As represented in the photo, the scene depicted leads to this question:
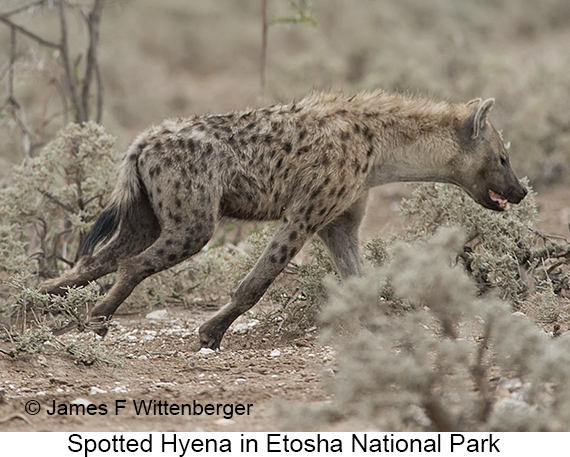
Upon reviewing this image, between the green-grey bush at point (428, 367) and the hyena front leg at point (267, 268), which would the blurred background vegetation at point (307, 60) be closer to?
the hyena front leg at point (267, 268)

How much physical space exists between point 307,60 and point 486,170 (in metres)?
7.34

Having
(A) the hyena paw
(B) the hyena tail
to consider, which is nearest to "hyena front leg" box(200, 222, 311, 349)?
(A) the hyena paw

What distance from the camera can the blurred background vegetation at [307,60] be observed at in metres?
9.62

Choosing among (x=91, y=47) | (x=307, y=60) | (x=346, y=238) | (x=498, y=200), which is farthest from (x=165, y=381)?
(x=307, y=60)

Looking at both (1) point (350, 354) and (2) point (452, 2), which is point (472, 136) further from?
(2) point (452, 2)

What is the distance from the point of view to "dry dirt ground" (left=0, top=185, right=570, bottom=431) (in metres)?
3.70

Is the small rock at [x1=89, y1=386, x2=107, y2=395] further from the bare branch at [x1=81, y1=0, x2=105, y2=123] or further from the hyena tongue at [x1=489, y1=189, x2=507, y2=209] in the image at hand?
the bare branch at [x1=81, y1=0, x2=105, y2=123]

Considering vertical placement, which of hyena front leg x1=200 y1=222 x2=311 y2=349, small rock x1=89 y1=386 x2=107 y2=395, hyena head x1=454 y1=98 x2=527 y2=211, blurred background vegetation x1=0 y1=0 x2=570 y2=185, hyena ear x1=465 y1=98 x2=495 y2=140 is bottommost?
small rock x1=89 y1=386 x2=107 y2=395

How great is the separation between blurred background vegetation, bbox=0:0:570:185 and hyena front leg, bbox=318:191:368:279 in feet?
3.35

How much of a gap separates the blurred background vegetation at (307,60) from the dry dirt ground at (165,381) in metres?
2.23

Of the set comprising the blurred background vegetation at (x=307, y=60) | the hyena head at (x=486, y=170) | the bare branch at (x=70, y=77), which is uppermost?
the blurred background vegetation at (x=307, y=60)

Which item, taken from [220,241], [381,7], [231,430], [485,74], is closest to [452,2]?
[381,7]

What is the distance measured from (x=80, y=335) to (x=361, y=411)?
106 inches

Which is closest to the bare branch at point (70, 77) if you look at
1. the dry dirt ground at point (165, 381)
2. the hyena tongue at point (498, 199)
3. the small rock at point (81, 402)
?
→ the dry dirt ground at point (165, 381)
